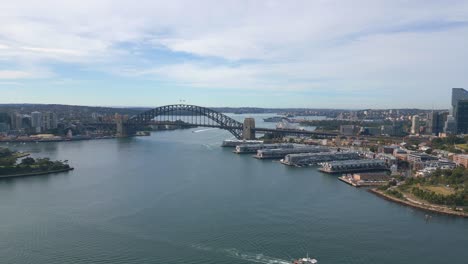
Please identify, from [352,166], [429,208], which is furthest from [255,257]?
[352,166]

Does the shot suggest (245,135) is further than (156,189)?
Yes

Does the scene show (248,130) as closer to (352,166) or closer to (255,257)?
(352,166)

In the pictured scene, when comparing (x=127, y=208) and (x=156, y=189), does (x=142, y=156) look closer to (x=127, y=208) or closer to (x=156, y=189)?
(x=156, y=189)

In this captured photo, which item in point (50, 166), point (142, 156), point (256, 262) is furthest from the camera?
point (142, 156)

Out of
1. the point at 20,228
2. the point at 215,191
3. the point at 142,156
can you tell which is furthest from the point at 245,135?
the point at 20,228

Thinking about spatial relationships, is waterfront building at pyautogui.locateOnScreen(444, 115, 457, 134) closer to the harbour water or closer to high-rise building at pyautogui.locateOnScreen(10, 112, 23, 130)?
the harbour water

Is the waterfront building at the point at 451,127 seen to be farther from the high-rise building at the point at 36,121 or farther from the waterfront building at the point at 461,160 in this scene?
the high-rise building at the point at 36,121

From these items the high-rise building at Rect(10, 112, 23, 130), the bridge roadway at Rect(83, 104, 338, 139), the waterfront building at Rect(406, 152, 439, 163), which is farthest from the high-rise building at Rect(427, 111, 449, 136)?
the high-rise building at Rect(10, 112, 23, 130)

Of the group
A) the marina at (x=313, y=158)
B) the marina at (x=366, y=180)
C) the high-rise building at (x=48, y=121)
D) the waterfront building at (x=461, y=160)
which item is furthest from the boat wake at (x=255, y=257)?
the high-rise building at (x=48, y=121)
